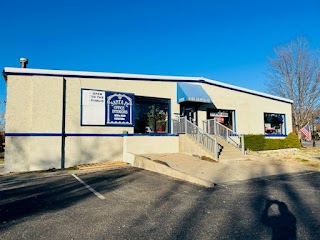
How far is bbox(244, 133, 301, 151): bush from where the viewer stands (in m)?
17.4

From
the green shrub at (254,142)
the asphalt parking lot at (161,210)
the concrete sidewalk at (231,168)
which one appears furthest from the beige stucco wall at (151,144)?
the green shrub at (254,142)

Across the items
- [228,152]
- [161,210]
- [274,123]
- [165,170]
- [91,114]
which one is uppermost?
[91,114]

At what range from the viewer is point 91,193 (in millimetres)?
7105

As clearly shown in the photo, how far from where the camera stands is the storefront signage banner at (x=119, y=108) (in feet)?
45.5

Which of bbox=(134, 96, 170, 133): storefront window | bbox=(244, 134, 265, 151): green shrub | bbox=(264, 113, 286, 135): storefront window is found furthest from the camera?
bbox=(264, 113, 286, 135): storefront window

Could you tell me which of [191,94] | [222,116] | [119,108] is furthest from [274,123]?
[119,108]

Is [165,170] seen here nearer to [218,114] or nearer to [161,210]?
[161,210]

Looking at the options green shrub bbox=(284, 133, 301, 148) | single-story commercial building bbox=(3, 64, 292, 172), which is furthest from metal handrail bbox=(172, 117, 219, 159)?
green shrub bbox=(284, 133, 301, 148)

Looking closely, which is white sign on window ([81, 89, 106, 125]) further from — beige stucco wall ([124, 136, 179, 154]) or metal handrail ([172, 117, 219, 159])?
metal handrail ([172, 117, 219, 159])

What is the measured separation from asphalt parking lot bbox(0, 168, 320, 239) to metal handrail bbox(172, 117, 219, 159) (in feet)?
13.3

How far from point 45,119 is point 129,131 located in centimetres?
450

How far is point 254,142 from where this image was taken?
1758 centimetres

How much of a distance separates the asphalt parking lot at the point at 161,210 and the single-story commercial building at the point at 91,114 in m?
4.30

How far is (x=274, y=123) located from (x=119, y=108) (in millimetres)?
14606
